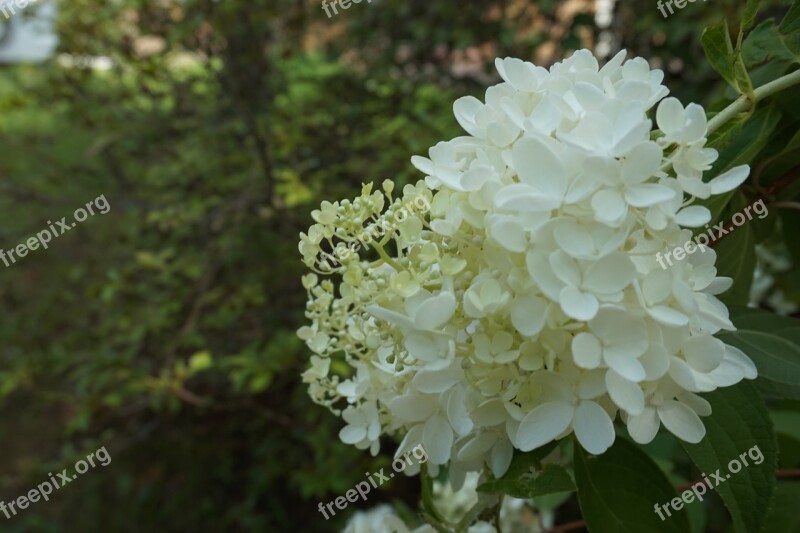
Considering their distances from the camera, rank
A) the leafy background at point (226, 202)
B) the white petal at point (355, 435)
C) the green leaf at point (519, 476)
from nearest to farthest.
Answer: the green leaf at point (519, 476)
the white petal at point (355, 435)
the leafy background at point (226, 202)

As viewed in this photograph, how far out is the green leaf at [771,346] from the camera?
2.04 ft

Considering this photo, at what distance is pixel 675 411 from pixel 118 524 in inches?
102

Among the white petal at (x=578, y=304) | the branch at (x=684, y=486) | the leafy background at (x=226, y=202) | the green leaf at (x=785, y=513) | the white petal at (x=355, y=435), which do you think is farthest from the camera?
the leafy background at (x=226, y=202)

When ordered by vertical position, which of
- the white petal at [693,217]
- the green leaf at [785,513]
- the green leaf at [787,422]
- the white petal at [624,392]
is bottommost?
the green leaf at [785,513]

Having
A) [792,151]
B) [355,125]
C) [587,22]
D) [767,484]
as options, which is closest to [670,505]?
[767,484]

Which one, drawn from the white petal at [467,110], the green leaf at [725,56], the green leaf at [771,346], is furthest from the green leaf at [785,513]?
the white petal at [467,110]

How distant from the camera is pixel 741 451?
57 centimetres

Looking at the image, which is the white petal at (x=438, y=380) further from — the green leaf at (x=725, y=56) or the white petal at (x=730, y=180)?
the green leaf at (x=725, y=56)

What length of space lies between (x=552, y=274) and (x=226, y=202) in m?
1.80

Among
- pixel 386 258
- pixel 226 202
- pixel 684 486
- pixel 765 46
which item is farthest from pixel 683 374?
pixel 226 202

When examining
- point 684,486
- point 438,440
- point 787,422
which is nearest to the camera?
point 438,440

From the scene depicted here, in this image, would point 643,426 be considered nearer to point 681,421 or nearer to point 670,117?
point 681,421

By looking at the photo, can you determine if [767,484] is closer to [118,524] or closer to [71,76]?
[71,76]

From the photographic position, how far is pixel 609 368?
1.47ft
